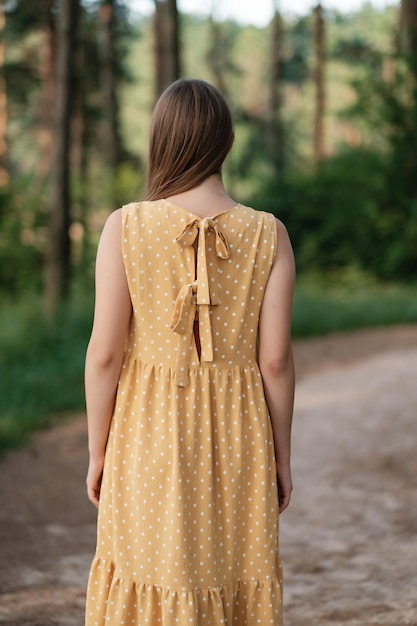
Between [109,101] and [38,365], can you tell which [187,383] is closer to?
[38,365]

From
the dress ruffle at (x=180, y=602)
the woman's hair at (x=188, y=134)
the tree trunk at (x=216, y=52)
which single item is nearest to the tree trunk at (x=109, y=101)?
the tree trunk at (x=216, y=52)

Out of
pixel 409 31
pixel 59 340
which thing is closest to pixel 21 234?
pixel 59 340

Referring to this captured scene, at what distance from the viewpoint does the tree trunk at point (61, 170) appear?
37.1 feet

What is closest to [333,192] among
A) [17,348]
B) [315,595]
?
[17,348]

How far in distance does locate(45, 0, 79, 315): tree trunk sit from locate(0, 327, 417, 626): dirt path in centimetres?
403

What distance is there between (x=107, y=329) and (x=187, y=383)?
0.89 feet

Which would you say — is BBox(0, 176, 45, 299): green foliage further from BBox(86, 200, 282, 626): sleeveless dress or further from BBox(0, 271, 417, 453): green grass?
BBox(86, 200, 282, 626): sleeveless dress

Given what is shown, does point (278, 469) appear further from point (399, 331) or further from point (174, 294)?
point (399, 331)

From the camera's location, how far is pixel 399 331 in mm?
12406

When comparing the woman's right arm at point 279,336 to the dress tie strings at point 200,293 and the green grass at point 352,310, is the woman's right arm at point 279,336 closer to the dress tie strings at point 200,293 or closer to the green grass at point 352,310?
the dress tie strings at point 200,293

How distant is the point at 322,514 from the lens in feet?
18.6

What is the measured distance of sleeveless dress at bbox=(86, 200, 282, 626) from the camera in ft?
7.96

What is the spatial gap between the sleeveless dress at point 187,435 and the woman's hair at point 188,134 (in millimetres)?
101

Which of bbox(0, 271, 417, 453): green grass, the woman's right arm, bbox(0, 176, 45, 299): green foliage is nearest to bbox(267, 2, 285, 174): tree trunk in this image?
bbox(0, 271, 417, 453): green grass
